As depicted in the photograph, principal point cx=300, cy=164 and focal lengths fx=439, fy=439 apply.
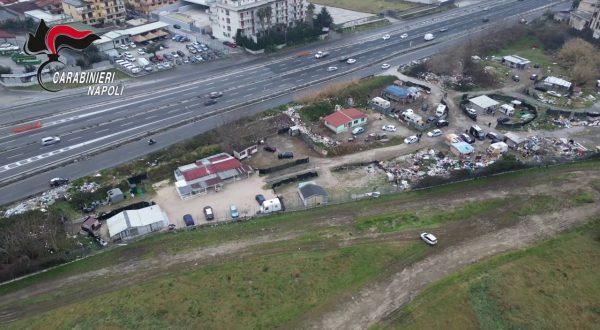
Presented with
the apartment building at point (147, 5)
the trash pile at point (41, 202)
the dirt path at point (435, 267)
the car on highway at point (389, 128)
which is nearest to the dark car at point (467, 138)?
the car on highway at point (389, 128)

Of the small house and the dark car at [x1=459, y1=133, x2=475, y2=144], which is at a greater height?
the small house

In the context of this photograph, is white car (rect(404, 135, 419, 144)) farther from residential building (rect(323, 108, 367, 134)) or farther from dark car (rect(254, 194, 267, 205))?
dark car (rect(254, 194, 267, 205))

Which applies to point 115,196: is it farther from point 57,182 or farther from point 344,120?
point 344,120

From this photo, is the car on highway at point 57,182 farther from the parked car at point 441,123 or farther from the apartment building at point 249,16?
the parked car at point 441,123

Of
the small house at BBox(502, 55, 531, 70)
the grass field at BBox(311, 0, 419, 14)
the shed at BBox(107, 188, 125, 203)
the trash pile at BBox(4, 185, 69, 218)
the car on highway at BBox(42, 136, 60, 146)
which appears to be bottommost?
the shed at BBox(107, 188, 125, 203)

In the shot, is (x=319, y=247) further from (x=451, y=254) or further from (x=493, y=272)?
(x=493, y=272)

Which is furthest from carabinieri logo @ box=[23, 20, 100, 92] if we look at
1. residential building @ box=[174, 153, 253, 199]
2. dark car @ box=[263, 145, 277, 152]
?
dark car @ box=[263, 145, 277, 152]

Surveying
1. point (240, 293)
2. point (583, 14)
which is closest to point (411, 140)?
point (240, 293)
